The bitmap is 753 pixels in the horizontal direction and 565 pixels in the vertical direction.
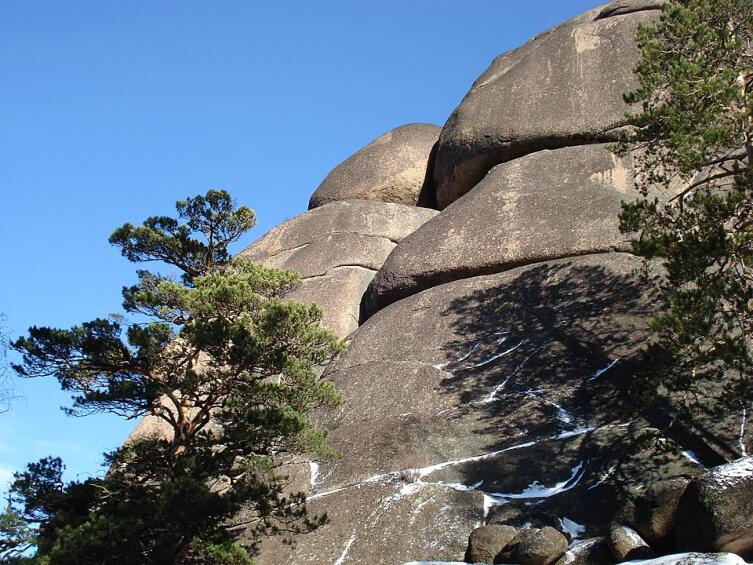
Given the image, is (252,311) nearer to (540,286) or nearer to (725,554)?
(540,286)

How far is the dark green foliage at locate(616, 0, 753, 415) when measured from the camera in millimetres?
10258

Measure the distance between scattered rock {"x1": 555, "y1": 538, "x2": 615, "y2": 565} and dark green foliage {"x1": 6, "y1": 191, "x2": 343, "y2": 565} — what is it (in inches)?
126

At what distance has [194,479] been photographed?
10.3 metres

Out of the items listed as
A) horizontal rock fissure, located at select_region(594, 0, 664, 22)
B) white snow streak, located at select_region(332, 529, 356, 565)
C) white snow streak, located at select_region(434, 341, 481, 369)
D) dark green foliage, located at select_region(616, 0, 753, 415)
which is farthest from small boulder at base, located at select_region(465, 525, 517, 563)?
Answer: horizontal rock fissure, located at select_region(594, 0, 664, 22)

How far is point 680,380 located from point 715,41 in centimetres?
475

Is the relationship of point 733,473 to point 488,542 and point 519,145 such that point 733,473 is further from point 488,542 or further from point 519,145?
point 519,145

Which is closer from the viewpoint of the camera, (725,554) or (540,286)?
(725,554)

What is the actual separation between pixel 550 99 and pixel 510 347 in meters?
7.32

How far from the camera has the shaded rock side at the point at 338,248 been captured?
61.3 feet

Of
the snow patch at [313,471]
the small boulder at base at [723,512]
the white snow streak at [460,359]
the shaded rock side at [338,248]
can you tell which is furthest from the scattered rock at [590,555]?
the shaded rock side at [338,248]

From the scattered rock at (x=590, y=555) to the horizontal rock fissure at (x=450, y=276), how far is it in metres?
6.62

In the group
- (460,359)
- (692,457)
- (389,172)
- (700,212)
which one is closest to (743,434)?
(692,457)

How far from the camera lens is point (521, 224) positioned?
639 inches

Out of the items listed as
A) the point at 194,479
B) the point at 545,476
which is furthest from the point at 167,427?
the point at 545,476
